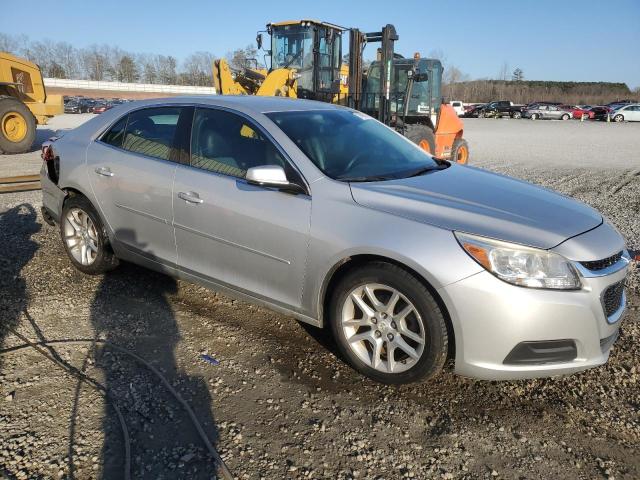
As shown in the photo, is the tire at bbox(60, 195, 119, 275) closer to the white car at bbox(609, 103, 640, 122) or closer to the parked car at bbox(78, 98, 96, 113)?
the parked car at bbox(78, 98, 96, 113)

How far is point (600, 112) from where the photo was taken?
1769 inches

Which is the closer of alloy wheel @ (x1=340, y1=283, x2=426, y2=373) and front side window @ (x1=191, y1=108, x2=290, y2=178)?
alloy wheel @ (x1=340, y1=283, x2=426, y2=373)

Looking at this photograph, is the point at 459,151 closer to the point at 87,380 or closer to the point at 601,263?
the point at 601,263

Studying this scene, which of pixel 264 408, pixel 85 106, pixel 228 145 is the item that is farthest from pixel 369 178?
pixel 85 106

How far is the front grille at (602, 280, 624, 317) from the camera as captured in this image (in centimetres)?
269

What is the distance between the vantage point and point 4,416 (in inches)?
105

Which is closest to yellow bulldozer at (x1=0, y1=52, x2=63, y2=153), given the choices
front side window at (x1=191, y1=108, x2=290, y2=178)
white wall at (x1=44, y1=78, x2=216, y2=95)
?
front side window at (x1=191, y1=108, x2=290, y2=178)

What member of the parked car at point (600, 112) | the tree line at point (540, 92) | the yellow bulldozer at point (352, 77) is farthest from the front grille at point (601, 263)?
the tree line at point (540, 92)

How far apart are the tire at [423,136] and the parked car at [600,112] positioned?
39993 mm

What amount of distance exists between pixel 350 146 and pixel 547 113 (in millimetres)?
49645

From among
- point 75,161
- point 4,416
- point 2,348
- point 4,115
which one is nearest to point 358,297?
point 4,416

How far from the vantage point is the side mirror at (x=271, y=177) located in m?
3.08

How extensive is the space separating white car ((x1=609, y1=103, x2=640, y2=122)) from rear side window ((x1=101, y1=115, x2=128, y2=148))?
155ft

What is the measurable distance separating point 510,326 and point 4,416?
270cm
